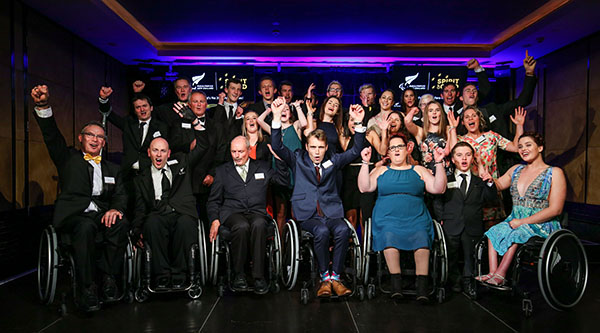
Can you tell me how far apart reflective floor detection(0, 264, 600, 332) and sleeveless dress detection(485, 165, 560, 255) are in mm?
473

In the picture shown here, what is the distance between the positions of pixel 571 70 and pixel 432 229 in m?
4.49

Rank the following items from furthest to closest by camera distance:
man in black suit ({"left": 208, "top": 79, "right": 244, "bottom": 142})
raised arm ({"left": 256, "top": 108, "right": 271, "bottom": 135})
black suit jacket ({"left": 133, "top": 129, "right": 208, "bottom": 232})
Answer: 1. man in black suit ({"left": 208, "top": 79, "right": 244, "bottom": 142})
2. raised arm ({"left": 256, "top": 108, "right": 271, "bottom": 135})
3. black suit jacket ({"left": 133, "top": 129, "right": 208, "bottom": 232})

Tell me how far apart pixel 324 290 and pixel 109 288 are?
156 centimetres

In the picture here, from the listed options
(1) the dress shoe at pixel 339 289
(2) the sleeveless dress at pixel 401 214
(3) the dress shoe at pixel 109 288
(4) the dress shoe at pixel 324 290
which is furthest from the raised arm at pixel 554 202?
(3) the dress shoe at pixel 109 288

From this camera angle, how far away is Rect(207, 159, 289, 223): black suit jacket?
3523mm

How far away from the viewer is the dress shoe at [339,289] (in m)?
3.08

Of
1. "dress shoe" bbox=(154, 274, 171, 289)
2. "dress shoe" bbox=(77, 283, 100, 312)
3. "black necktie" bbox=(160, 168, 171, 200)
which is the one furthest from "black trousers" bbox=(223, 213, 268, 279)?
"dress shoe" bbox=(77, 283, 100, 312)

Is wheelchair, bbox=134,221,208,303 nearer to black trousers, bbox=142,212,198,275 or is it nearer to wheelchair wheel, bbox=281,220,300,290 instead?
black trousers, bbox=142,212,198,275

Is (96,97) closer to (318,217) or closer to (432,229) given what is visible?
(318,217)

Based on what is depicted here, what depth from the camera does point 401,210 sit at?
10.7 feet

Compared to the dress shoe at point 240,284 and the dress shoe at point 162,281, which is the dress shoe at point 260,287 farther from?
the dress shoe at point 162,281

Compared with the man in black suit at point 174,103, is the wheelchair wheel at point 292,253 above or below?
below

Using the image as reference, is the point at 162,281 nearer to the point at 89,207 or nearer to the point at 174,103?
the point at 89,207

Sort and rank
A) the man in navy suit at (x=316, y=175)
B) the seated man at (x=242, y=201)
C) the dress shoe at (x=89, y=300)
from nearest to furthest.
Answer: the dress shoe at (x=89, y=300), the seated man at (x=242, y=201), the man in navy suit at (x=316, y=175)
